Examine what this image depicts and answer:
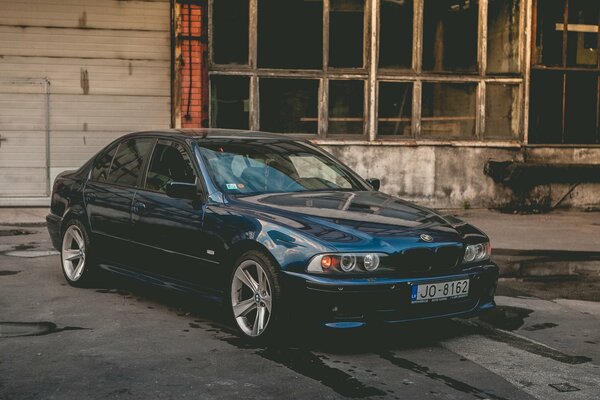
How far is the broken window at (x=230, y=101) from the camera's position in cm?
1589

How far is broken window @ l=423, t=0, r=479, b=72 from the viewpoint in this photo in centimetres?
1656

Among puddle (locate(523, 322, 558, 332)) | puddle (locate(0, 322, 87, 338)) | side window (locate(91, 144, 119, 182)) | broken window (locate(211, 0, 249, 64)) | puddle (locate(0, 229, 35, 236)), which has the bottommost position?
puddle (locate(523, 322, 558, 332))

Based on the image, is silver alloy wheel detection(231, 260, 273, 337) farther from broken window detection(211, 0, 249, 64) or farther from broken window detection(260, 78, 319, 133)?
broken window detection(211, 0, 249, 64)

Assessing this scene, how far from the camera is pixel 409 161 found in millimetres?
16297

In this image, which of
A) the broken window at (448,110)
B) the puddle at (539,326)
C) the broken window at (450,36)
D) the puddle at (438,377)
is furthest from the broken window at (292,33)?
the puddle at (438,377)

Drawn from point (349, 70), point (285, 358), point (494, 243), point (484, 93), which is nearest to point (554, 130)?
point (484, 93)

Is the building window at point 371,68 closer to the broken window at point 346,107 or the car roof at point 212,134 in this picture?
the broken window at point 346,107

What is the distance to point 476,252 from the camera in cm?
652

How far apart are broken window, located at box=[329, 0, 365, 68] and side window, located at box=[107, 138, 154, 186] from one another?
27.8 ft

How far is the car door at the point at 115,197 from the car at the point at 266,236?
2 cm

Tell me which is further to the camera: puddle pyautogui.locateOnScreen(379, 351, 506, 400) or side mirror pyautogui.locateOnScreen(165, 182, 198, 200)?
side mirror pyautogui.locateOnScreen(165, 182, 198, 200)

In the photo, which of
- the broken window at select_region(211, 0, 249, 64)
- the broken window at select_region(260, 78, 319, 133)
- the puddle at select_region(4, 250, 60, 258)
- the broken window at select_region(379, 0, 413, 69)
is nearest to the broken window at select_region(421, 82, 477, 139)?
the broken window at select_region(379, 0, 413, 69)

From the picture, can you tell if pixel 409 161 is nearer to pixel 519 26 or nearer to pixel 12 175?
pixel 519 26

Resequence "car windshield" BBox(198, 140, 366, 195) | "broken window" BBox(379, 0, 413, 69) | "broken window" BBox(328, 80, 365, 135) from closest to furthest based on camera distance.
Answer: "car windshield" BBox(198, 140, 366, 195) < "broken window" BBox(328, 80, 365, 135) < "broken window" BBox(379, 0, 413, 69)
